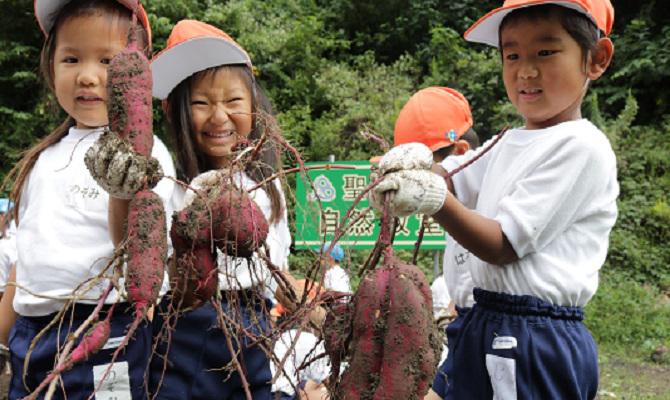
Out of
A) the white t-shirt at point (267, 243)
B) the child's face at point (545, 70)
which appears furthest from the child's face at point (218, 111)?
the child's face at point (545, 70)

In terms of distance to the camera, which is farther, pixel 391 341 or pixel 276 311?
pixel 276 311

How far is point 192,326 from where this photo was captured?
1.66 metres

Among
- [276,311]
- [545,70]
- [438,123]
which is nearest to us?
[545,70]

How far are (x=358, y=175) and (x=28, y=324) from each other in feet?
8.50

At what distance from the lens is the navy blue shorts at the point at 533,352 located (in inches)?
57.9

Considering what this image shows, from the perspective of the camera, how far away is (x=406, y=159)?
1.32 m

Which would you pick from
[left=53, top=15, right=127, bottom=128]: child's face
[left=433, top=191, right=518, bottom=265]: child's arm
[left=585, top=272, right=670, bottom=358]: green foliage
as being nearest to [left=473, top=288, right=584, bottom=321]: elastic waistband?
[left=433, top=191, right=518, bottom=265]: child's arm

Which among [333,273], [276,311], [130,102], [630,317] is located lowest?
[630,317]

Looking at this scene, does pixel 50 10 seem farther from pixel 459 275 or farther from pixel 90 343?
pixel 459 275

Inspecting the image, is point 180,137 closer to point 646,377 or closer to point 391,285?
point 391,285

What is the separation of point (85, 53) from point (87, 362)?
79 cm

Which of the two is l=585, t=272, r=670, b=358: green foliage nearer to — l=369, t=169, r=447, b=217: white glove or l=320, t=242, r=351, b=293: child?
l=320, t=242, r=351, b=293: child

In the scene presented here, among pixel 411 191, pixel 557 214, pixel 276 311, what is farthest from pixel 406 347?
pixel 276 311

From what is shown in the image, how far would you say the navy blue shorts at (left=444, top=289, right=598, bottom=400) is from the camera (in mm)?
1471
